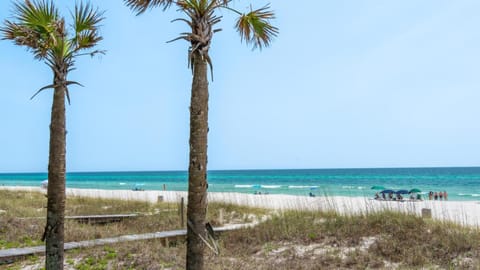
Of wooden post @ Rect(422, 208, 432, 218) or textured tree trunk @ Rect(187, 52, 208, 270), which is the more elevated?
textured tree trunk @ Rect(187, 52, 208, 270)

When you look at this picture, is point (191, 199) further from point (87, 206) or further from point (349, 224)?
point (87, 206)

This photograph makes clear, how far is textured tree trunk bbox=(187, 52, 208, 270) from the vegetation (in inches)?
129

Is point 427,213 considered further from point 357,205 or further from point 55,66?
point 55,66

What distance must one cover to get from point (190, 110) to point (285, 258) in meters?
5.16

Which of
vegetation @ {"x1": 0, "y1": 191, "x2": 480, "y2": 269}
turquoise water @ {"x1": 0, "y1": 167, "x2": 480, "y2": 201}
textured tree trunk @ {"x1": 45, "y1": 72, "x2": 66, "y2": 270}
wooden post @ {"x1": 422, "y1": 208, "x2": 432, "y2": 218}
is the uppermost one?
textured tree trunk @ {"x1": 45, "y1": 72, "x2": 66, "y2": 270}

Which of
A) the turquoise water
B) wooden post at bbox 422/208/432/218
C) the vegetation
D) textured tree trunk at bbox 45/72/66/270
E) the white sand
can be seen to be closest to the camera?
textured tree trunk at bbox 45/72/66/270

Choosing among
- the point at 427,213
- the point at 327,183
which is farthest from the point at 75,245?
the point at 327,183

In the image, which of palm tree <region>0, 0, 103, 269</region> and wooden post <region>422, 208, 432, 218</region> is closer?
palm tree <region>0, 0, 103, 269</region>

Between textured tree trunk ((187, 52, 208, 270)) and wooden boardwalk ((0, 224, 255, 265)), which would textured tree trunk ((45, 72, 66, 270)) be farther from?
wooden boardwalk ((0, 224, 255, 265))

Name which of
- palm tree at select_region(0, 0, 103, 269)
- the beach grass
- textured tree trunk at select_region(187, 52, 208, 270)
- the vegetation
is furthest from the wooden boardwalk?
textured tree trunk at select_region(187, 52, 208, 270)

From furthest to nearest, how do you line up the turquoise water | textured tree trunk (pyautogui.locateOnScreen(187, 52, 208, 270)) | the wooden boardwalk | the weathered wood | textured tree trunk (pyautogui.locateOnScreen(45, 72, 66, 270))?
the turquoise water
the weathered wood
the wooden boardwalk
textured tree trunk (pyautogui.locateOnScreen(45, 72, 66, 270))
textured tree trunk (pyautogui.locateOnScreen(187, 52, 208, 270))

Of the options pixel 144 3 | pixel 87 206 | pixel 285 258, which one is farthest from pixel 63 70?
pixel 87 206

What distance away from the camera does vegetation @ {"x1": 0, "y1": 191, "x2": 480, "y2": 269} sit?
696 centimetres

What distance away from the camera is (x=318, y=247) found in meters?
8.43
